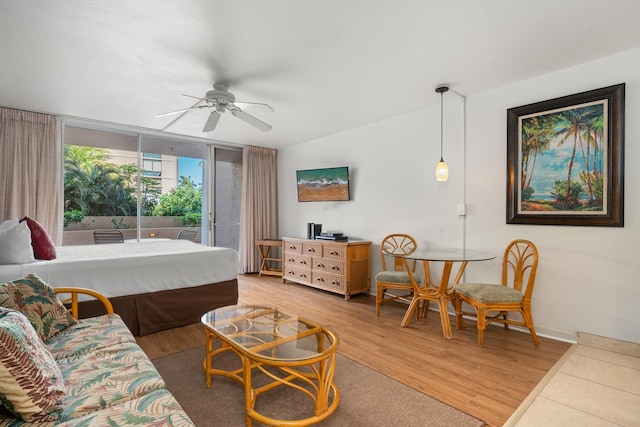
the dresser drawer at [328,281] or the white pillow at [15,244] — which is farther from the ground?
the white pillow at [15,244]

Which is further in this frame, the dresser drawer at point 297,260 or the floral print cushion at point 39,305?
the dresser drawer at point 297,260

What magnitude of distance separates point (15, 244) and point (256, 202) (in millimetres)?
3703

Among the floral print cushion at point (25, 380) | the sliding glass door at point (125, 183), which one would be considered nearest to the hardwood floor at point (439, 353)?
the floral print cushion at point (25, 380)

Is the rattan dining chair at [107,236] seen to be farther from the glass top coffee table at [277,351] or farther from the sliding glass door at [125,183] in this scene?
the glass top coffee table at [277,351]

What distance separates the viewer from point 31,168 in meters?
3.94

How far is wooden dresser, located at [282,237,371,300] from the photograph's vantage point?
4227 millimetres

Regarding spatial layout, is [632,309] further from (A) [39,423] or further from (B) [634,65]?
(A) [39,423]

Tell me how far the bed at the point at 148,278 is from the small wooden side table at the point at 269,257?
2.08 meters

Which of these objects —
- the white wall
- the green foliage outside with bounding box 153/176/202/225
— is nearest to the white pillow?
the green foliage outside with bounding box 153/176/202/225

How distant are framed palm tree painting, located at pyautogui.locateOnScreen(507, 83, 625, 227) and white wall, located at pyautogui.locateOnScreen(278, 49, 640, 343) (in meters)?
0.07

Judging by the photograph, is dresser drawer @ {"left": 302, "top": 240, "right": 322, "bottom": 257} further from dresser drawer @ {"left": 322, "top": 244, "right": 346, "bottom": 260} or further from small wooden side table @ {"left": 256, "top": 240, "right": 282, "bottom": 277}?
small wooden side table @ {"left": 256, "top": 240, "right": 282, "bottom": 277}

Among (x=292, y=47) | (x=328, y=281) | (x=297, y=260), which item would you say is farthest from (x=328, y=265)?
(x=292, y=47)

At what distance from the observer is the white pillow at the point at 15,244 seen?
2473 mm

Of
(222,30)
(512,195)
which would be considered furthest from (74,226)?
(512,195)
